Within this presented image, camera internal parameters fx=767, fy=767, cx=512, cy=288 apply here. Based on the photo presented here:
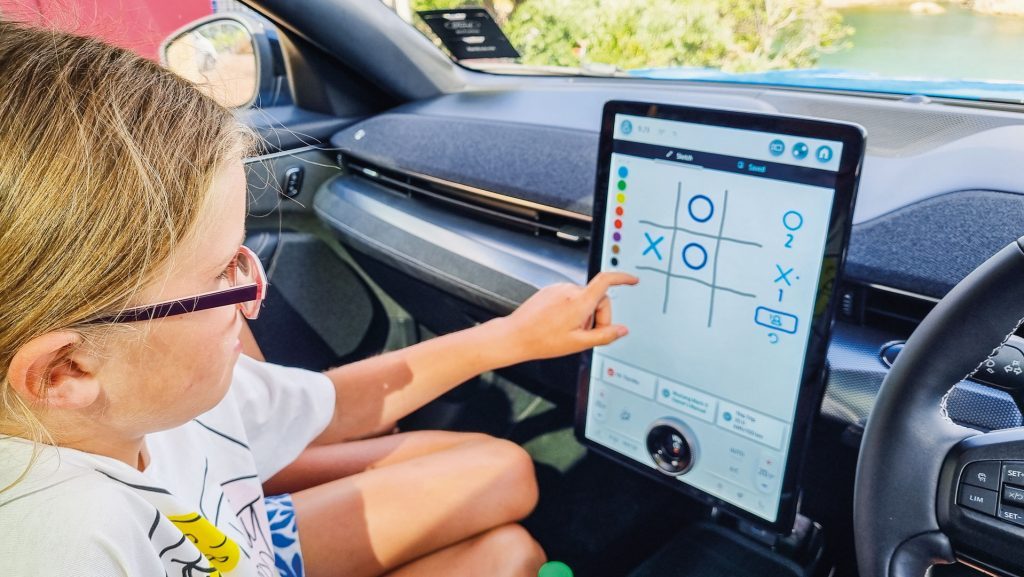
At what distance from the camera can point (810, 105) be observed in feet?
4.54

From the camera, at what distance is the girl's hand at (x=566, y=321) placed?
104 cm

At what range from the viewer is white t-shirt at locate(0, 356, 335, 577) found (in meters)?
0.58

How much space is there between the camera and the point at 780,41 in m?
1.99

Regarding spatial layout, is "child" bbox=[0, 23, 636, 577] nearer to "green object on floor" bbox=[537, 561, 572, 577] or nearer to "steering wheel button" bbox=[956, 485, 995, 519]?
"green object on floor" bbox=[537, 561, 572, 577]

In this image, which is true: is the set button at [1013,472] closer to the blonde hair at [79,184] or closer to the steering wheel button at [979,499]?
the steering wheel button at [979,499]

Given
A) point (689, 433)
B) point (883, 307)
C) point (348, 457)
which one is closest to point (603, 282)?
point (689, 433)

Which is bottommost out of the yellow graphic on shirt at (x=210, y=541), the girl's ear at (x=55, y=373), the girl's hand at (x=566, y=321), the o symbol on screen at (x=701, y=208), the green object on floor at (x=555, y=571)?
the green object on floor at (x=555, y=571)

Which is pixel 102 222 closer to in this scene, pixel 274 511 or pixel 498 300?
pixel 274 511

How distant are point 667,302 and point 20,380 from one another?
0.70 meters

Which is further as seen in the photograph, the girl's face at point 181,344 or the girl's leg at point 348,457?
the girl's leg at point 348,457

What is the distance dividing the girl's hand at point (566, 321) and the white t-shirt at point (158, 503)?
0.38m

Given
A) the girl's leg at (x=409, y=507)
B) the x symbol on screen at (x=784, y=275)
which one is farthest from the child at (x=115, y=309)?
the x symbol on screen at (x=784, y=275)

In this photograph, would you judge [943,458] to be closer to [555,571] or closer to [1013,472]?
[1013,472]

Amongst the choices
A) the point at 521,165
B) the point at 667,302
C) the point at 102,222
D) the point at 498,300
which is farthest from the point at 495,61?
the point at 102,222
